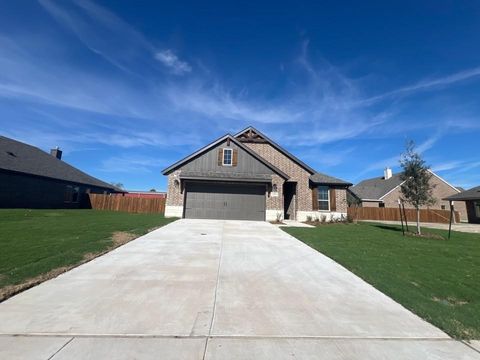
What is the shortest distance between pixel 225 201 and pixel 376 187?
1147 inches

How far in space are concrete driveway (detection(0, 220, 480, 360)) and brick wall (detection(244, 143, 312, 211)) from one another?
14949mm

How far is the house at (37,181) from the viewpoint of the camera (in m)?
20.6

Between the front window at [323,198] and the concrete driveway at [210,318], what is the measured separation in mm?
15768

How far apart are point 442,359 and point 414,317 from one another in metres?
1.03

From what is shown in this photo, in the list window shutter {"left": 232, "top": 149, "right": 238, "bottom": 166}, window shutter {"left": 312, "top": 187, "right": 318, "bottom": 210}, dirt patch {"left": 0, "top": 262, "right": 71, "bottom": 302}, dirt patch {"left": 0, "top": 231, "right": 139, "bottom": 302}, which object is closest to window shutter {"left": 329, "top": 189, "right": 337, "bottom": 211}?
window shutter {"left": 312, "top": 187, "right": 318, "bottom": 210}

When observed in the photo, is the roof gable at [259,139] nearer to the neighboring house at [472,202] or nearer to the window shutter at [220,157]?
the window shutter at [220,157]

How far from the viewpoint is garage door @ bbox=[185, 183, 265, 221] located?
59.0 feet

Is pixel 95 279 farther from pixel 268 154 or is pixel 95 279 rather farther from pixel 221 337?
pixel 268 154

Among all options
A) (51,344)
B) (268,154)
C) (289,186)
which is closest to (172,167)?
(268,154)

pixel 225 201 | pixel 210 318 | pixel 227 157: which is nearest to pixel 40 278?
pixel 210 318

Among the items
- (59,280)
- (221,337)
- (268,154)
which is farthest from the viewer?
(268,154)

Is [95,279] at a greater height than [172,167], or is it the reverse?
[172,167]

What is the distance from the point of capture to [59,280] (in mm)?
4617

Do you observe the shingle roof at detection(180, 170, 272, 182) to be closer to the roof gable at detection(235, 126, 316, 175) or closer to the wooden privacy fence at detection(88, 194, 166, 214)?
the roof gable at detection(235, 126, 316, 175)
